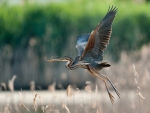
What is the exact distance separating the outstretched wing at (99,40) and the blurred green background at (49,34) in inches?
352

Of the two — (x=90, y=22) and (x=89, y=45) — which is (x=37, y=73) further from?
(x=89, y=45)

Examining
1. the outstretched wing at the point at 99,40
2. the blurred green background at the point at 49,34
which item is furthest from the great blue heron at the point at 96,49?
the blurred green background at the point at 49,34

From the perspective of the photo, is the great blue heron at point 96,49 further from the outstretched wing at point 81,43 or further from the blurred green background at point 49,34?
the blurred green background at point 49,34

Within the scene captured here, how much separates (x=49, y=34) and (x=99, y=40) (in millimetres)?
10336

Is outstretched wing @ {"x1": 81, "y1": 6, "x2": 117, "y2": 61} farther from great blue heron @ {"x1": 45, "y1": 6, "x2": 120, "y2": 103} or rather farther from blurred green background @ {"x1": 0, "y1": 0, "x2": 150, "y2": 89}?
blurred green background @ {"x1": 0, "y1": 0, "x2": 150, "y2": 89}

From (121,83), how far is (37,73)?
18.5ft

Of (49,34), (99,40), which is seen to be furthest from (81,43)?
(49,34)

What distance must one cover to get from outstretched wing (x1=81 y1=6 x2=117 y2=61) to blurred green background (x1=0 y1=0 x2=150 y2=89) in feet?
29.3

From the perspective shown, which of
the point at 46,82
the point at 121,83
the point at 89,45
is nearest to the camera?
the point at 89,45

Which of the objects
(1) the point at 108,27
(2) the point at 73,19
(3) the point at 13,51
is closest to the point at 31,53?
(3) the point at 13,51

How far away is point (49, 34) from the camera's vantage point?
16.4m

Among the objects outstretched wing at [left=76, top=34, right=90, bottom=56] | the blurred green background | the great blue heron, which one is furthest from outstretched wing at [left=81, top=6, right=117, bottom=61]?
the blurred green background

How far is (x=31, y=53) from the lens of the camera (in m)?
16.0

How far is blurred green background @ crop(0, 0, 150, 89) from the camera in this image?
15.5m
